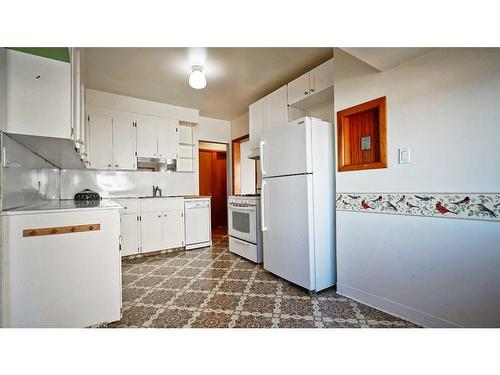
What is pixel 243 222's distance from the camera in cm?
314

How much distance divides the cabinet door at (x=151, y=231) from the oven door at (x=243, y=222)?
112 centimetres

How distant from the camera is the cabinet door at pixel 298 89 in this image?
101 inches

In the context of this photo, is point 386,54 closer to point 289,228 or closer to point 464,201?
point 464,201

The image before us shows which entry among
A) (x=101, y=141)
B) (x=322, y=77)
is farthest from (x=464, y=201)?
(x=101, y=141)

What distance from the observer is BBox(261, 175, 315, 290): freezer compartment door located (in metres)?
2.03

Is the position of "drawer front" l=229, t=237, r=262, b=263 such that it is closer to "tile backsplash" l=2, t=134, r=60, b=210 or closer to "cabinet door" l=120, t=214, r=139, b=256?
"cabinet door" l=120, t=214, r=139, b=256

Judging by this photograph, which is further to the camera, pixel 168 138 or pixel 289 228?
pixel 168 138

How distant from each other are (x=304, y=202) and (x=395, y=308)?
1083mm

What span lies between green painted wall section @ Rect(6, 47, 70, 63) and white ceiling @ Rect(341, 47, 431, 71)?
182 cm

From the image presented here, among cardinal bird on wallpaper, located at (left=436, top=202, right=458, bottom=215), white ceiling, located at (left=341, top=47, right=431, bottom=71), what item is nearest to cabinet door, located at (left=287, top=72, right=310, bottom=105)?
white ceiling, located at (left=341, top=47, right=431, bottom=71)

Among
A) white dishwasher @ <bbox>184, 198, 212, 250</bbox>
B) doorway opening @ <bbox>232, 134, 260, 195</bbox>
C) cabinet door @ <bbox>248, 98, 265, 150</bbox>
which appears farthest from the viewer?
doorway opening @ <bbox>232, 134, 260, 195</bbox>

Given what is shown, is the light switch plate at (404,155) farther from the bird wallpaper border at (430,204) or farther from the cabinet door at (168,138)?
the cabinet door at (168,138)

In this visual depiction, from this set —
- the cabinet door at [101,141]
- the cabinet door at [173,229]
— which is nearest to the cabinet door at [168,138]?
the cabinet door at [101,141]

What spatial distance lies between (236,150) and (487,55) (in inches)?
152
